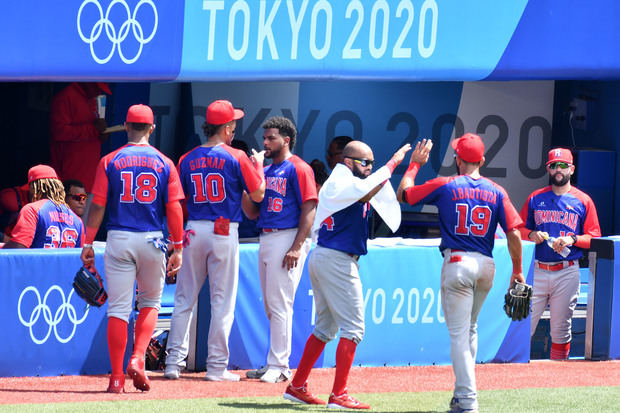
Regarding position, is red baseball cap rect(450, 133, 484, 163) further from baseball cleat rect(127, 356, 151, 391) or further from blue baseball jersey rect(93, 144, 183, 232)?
baseball cleat rect(127, 356, 151, 391)

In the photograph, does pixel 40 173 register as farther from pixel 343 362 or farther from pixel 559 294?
pixel 559 294

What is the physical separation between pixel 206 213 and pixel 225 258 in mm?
347

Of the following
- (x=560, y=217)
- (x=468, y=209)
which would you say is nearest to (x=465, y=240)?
(x=468, y=209)

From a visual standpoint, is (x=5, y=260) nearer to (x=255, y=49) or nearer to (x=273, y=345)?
(x=273, y=345)

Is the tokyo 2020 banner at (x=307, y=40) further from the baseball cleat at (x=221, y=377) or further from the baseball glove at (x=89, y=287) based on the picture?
the baseball cleat at (x=221, y=377)

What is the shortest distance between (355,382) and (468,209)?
1801 millimetres

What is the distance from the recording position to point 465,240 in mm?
6887

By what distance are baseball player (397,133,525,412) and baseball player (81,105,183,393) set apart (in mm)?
1632

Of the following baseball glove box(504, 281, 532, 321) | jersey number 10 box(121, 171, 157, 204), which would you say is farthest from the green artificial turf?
jersey number 10 box(121, 171, 157, 204)

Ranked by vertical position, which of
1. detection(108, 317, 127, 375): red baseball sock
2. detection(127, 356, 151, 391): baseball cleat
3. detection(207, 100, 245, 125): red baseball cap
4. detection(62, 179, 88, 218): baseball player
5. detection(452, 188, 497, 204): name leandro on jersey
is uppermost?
detection(207, 100, 245, 125): red baseball cap

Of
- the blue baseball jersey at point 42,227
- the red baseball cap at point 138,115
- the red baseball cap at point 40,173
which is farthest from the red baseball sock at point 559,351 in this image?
the red baseball cap at point 40,173

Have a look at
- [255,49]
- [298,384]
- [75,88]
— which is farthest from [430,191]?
[75,88]

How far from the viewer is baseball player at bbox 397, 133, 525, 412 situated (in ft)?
22.3

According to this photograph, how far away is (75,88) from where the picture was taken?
11.0m
